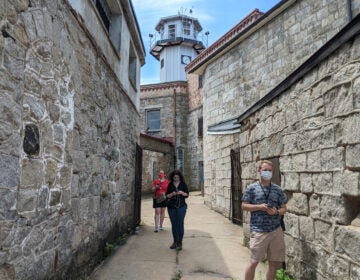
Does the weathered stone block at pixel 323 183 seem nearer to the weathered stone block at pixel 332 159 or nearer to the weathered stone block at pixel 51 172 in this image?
the weathered stone block at pixel 332 159

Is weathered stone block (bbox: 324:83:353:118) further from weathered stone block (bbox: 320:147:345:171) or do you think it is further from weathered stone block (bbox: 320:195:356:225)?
weathered stone block (bbox: 320:195:356:225)

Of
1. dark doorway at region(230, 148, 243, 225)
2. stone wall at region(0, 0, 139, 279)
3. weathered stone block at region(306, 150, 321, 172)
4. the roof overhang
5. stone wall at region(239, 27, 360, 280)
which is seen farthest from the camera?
dark doorway at region(230, 148, 243, 225)

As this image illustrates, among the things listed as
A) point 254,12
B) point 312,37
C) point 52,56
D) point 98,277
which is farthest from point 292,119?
point 254,12

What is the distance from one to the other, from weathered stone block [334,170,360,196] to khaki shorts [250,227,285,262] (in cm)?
90

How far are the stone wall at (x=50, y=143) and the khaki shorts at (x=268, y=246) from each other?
201 cm

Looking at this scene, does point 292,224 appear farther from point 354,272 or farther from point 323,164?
point 354,272

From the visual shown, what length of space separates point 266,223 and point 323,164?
0.86m

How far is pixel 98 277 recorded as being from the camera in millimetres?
4141

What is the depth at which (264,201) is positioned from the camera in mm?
3447

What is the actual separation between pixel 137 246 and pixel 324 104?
419 cm

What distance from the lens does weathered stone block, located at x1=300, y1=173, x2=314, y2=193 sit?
11.1ft

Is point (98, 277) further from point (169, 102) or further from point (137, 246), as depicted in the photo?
point (169, 102)

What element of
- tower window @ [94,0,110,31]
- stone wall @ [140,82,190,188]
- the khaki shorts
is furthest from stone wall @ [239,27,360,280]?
stone wall @ [140,82,190,188]

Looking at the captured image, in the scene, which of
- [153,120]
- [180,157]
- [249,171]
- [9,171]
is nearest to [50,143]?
[9,171]
